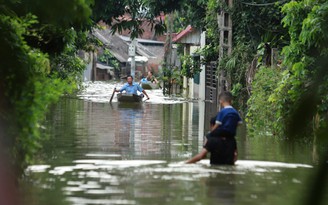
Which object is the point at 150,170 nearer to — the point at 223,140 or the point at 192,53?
the point at 223,140

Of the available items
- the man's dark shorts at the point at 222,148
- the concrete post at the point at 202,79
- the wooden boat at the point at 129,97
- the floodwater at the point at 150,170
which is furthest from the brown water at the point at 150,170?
the concrete post at the point at 202,79

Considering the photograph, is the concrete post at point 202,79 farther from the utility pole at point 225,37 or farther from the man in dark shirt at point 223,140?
the man in dark shirt at point 223,140

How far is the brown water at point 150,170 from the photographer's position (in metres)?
8.88

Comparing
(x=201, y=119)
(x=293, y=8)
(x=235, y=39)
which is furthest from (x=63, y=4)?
(x=235, y=39)

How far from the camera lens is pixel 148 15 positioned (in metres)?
30.3

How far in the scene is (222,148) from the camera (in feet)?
39.1

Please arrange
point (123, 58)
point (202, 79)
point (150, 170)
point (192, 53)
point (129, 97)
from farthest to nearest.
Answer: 1. point (123, 58)
2. point (192, 53)
3. point (202, 79)
4. point (129, 97)
5. point (150, 170)

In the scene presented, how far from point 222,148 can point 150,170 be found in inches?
47.8

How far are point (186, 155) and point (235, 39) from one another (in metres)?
15.7

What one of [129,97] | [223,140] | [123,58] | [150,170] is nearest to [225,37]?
[129,97]

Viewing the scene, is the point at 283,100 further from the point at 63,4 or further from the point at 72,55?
the point at 72,55

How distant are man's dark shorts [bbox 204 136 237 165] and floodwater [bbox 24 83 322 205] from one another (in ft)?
0.61

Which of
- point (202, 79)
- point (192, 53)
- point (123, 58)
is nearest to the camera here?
point (202, 79)

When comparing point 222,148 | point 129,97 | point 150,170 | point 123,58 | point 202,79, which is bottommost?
point 150,170
